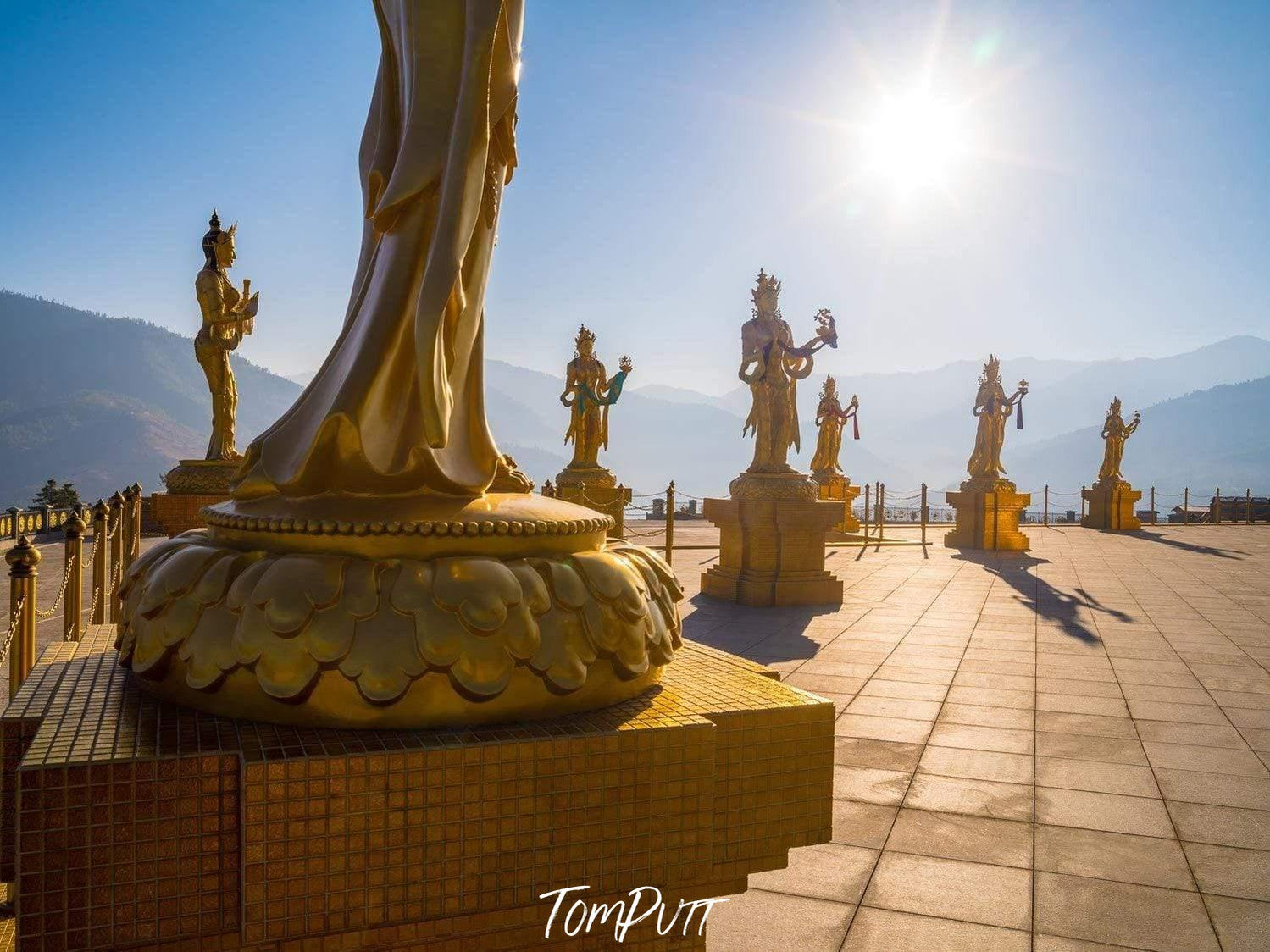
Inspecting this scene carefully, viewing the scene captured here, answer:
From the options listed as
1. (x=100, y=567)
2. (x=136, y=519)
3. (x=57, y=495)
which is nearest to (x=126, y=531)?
(x=136, y=519)

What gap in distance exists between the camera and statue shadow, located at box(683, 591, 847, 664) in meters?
7.17

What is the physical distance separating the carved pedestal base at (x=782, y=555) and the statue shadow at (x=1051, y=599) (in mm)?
2411

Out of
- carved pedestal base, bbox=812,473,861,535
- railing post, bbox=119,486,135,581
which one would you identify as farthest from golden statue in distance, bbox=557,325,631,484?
railing post, bbox=119,486,135,581

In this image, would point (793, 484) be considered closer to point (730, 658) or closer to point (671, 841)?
point (730, 658)

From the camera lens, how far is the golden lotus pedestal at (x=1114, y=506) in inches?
974

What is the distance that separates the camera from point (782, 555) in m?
10.2

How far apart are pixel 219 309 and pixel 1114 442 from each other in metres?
24.8

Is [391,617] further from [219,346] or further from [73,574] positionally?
[219,346]

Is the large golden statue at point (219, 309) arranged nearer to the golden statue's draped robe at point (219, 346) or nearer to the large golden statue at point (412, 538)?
the golden statue's draped robe at point (219, 346)

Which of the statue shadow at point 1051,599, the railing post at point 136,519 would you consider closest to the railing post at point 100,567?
the railing post at point 136,519

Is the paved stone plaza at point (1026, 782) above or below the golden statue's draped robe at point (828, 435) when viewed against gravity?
below

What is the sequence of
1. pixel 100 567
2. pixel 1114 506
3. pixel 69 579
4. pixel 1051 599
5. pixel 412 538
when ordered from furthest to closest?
pixel 1114 506 < pixel 1051 599 < pixel 100 567 < pixel 69 579 < pixel 412 538

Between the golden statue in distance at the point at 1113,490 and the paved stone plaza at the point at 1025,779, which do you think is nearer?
A: the paved stone plaza at the point at 1025,779

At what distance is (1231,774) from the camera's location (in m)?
4.25
